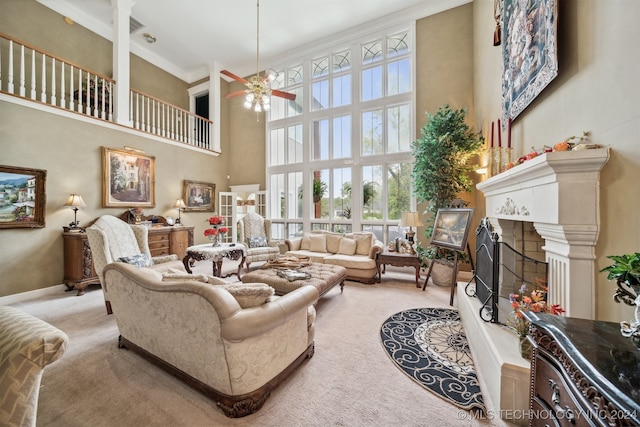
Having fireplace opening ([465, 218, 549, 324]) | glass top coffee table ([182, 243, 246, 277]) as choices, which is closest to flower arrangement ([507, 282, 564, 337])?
fireplace opening ([465, 218, 549, 324])

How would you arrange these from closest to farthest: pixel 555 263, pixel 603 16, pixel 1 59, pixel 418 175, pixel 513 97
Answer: pixel 603 16 < pixel 555 263 < pixel 513 97 < pixel 1 59 < pixel 418 175

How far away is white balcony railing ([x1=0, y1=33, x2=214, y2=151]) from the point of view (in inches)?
150

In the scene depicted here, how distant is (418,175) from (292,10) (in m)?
4.39

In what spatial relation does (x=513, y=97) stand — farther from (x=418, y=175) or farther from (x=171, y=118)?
(x=171, y=118)

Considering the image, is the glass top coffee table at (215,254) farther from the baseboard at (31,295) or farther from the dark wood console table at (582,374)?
the dark wood console table at (582,374)

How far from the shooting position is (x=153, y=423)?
4.76ft

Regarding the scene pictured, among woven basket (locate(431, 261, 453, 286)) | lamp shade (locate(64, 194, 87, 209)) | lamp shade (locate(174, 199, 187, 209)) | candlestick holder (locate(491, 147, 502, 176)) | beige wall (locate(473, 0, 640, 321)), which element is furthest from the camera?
lamp shade (locate(174, 199, 187, 209))

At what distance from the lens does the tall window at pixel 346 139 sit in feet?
17.4

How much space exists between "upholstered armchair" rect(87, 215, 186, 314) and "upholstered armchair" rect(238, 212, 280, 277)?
1.59 metres

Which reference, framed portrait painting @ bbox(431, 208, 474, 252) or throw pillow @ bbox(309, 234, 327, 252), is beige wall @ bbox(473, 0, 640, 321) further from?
throw pillow @ bbox(309, 234, 327, 252)

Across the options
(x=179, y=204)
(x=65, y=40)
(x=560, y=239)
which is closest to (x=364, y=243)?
(x=560, y=239)

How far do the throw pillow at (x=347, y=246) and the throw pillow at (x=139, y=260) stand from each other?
10.5 feet

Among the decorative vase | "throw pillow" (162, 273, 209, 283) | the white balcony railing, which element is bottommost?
the decorative vase

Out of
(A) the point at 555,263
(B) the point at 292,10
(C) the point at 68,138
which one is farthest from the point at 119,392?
(B) the point at 292,10
